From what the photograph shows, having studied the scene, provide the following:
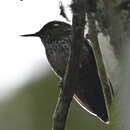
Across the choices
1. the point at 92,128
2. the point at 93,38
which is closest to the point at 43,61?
the point at 92,128

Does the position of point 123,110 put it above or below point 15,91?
above

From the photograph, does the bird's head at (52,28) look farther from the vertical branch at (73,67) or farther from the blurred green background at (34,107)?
the vertical branch at (73,67)

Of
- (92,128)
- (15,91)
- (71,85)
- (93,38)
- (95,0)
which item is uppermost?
(95,0)

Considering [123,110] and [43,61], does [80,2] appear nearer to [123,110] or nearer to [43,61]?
[123,110]

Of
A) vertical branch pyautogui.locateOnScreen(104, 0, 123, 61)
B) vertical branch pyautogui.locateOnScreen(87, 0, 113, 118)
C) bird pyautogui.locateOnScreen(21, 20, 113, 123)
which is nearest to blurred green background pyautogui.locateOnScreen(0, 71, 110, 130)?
bird pyautogui.locateOnScreen(21, 20, 113, 123)

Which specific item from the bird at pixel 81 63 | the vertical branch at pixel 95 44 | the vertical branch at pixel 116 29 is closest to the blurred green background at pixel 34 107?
the bird at pixel 81 63

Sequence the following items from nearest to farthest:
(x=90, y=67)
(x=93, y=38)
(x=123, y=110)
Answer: (x=123, y=110) → (x=93, y=38) → (x=90, y=67)

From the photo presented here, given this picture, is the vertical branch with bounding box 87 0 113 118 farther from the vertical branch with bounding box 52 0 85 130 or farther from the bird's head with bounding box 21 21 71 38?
the bird's head with bounding box 21 21 71 38
